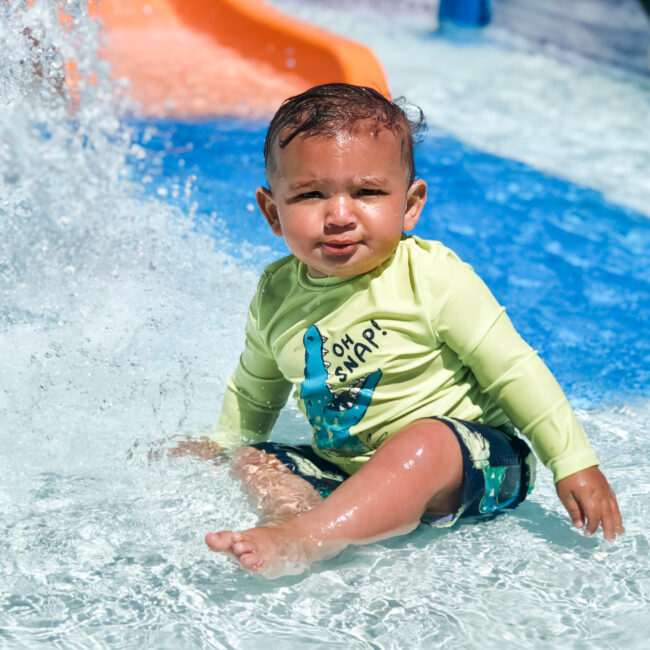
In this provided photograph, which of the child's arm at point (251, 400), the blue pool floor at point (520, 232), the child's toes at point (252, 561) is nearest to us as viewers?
the child's toes at point (252, 561)

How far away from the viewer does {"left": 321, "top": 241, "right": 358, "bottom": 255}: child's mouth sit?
199cm

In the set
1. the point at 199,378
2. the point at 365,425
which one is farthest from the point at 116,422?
the point at 365,425

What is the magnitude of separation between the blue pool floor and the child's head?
1132mm

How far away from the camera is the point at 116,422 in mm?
2512

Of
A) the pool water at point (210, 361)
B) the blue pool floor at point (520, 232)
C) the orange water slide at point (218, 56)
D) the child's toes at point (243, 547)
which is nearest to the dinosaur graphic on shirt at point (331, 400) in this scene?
the pool water at point (210, 361)

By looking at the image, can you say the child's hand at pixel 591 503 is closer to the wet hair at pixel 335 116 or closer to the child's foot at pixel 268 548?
the child's foot at pixel 268 548

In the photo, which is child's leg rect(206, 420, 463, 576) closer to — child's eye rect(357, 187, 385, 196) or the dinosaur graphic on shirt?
the dinosaur graphic on shirt

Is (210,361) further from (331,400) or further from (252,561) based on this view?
(252,561)

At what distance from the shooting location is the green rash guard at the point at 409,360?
1.99 meters

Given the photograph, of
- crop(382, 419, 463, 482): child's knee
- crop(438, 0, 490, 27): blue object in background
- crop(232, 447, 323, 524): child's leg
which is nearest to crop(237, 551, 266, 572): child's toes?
crop(232, 447, 323, 524): child's leg

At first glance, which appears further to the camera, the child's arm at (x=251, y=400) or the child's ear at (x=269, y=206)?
the child's arm at (x=251, y=400)

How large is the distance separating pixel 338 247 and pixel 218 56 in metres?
4.79

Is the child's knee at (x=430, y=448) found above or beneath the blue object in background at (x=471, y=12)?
above

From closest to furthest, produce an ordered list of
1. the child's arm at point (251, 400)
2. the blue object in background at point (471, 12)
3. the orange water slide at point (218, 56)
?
1. the child's arm at point (251, 400)
2. the orange water slide at point (218, 56)
3. the blue object in background at point (471, 12)
